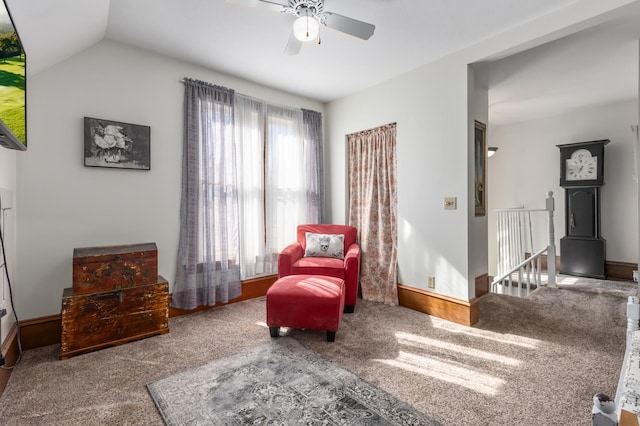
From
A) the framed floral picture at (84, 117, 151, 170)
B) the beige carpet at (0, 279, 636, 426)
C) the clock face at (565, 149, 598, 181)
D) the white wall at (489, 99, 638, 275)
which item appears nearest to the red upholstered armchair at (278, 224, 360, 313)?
the beige carpet at (0, 279, 636, 426)

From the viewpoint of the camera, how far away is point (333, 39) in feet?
8.71

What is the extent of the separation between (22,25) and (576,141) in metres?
6.65

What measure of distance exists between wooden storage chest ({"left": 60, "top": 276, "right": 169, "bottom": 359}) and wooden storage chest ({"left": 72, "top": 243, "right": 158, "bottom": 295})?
0.06 meters

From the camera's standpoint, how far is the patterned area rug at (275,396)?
1.54 meters

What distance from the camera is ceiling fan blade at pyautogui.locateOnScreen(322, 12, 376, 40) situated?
196cm

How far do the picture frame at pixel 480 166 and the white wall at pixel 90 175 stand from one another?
309 centimetres

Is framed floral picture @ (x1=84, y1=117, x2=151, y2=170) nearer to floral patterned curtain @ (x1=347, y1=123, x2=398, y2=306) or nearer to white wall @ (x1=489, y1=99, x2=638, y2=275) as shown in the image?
floral patterned curtain @ (x1=347, y1=123, x2=398, y2=306)

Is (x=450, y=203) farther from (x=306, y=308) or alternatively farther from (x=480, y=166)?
(x=306, y=308)

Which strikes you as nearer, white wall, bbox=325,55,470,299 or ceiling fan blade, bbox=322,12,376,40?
A: ceiling fan blade, bbox=322,12,376,40

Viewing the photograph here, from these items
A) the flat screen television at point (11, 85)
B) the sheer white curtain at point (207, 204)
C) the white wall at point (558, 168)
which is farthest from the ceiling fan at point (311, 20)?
the white wall at point (558, 168)


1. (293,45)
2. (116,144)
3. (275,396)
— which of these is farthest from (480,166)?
(116,144)

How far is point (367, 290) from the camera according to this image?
367 cm

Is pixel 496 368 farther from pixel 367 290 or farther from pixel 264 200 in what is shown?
pixel 264 200

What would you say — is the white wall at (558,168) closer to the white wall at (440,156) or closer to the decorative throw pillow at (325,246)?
the white wall at (440,156)
